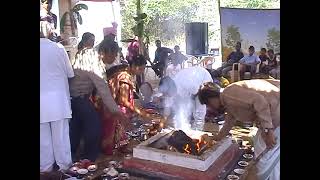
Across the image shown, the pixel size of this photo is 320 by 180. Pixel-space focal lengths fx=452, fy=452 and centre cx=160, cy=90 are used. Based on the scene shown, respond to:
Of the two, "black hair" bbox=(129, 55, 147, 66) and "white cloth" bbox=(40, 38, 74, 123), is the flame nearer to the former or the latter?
"black hair" bbox=(129, 55, 147, 66)

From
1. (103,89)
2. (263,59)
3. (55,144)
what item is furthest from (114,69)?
(263,59)

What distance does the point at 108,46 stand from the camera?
2025mm

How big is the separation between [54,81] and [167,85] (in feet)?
1.64

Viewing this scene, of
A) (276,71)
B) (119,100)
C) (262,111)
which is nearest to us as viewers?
(276,71)

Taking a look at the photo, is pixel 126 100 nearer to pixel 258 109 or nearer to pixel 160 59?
pixel 160 59

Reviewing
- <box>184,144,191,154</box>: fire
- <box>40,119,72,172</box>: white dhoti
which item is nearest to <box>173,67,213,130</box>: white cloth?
<box>184,144,191,154</box>: fire

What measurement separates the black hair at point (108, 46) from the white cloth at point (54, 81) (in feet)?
0.53

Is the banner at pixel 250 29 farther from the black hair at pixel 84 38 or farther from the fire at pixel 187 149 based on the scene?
the black hair at pixel 84 38

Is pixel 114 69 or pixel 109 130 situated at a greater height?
pixel 114 69


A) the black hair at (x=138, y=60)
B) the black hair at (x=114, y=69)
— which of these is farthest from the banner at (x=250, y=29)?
the black hair at (x=114, y=69)

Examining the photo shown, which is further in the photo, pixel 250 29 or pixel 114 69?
pixel 114 69

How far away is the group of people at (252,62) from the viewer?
189 cm
